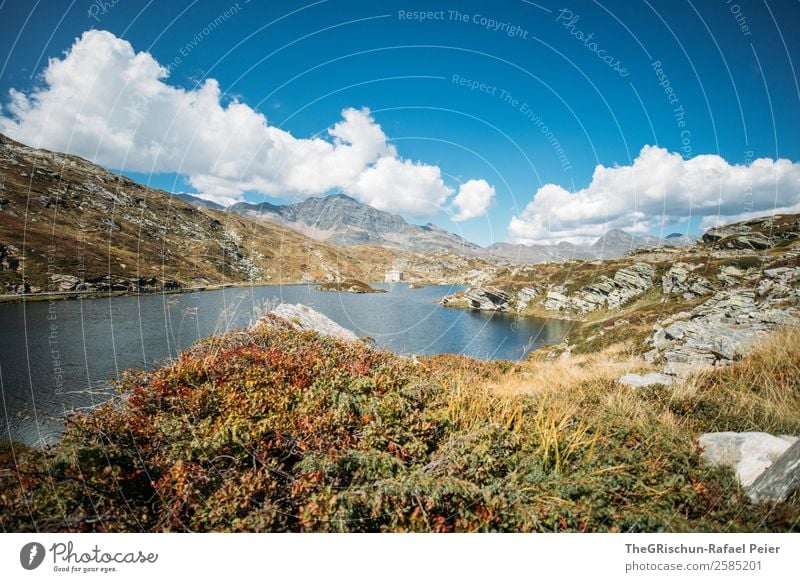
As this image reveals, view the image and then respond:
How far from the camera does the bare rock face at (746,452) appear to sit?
4109 mm

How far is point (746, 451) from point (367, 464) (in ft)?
16.1

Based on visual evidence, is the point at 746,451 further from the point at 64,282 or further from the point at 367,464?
the point at 64,282

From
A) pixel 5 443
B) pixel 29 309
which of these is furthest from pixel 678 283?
pixel 29 309

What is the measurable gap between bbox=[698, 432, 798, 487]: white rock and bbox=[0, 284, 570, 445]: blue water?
18.0 feet

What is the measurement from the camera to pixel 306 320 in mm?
13484

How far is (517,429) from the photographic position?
4.71 meters

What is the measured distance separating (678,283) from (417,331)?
5326 cm

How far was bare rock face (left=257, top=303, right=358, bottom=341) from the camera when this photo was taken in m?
12.2

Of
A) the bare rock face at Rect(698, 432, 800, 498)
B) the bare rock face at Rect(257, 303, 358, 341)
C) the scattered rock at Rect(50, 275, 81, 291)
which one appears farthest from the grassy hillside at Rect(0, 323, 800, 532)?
the scattered rock at Rect(50, 275, 81, 291)
